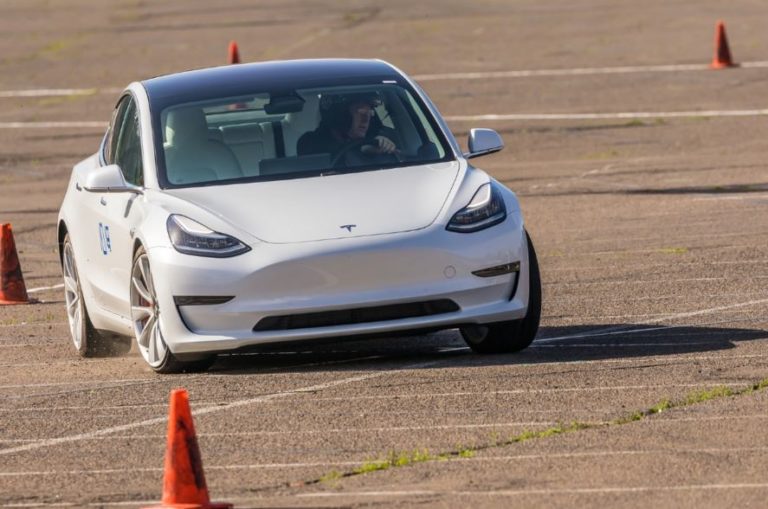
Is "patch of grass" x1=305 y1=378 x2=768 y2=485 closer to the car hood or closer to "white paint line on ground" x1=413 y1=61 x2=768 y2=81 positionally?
the car hood

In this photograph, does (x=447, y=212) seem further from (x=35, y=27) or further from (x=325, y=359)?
(x=35, y=27)

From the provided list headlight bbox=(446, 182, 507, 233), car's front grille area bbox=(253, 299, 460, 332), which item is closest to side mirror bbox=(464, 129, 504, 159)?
headlight bbox=(446, 182, 507, 233)

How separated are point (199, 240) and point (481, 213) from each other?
57.2 inches

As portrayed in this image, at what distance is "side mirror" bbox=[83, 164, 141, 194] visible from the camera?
10.5 m

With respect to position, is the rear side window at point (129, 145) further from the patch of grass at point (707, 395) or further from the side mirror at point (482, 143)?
the patch of grass at point (707, 395)

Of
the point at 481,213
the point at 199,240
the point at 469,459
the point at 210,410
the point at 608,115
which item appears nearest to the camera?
the point at 469,459

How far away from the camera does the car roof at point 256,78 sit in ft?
36.2

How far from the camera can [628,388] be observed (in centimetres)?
874

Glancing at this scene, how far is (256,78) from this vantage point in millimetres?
11156

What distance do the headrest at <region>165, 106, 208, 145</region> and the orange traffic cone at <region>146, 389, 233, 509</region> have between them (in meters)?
4.27

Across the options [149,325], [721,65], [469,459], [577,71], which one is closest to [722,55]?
[721,65]

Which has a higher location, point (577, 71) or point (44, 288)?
point (44, 288)

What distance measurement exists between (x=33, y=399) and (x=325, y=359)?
65.9 inches

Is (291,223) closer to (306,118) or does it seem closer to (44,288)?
(306,118)
